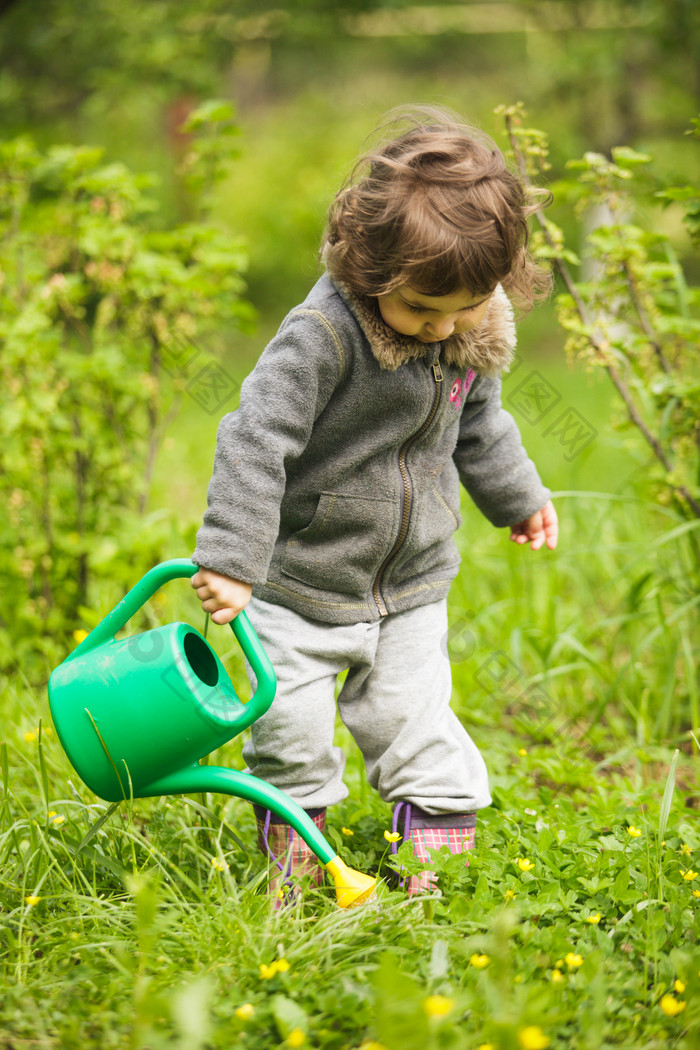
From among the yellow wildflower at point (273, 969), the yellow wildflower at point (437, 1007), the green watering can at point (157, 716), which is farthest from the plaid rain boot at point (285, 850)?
the yellow wildflower at point (437, 1007)

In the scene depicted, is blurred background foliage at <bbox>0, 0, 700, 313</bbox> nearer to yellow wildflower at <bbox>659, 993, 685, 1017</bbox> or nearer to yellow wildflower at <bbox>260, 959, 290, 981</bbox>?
yellow wildflower at <bbox>260, 959, 290, 981</bbox>

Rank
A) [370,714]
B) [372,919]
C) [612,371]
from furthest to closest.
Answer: [612,371]
[370,714]
[372,919]

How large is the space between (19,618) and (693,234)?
2037mm

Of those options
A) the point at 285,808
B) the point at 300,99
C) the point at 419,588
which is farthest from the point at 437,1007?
the point at 300,99

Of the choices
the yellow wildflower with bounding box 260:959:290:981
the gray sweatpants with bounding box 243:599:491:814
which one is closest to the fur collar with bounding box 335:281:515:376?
the gray sweatpants with bounding box 243:599:491:814

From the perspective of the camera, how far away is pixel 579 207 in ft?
7.02

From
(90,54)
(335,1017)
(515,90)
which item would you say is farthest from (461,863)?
(515,90)

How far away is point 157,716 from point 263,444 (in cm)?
44

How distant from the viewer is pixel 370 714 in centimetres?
165

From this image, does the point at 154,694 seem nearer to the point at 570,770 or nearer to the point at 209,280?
the point at 570,770

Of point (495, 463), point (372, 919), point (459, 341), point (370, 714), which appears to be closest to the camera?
point (372, 919)

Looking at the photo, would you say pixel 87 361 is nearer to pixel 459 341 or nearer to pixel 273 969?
pixel 459 341

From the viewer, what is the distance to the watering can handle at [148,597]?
1363mm

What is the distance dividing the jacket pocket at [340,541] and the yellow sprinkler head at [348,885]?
1.49ft
